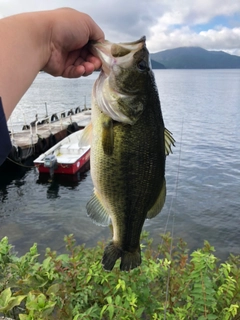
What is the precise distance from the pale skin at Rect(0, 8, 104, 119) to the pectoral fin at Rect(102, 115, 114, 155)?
543mm

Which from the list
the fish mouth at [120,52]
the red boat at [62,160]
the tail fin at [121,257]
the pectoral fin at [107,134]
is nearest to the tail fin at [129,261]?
the tail fin at [121,257]

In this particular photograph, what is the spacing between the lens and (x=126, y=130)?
2270 millimetres

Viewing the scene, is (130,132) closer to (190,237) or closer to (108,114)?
(108,114)

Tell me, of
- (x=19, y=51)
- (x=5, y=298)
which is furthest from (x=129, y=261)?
(x=19, y=51)

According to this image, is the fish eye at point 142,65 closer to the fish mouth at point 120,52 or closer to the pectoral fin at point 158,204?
the fish mouth at point 120,52

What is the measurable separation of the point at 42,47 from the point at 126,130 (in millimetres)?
847

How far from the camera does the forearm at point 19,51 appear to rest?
1.80 meters

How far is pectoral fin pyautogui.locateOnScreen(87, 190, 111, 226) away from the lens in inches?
101

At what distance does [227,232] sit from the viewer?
12.9 meters

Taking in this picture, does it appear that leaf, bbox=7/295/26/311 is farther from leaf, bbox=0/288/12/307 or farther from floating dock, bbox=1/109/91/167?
floating dock, bbox=1/109/91/167

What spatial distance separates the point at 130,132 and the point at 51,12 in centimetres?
102

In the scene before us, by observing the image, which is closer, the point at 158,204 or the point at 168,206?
the point at 158,204

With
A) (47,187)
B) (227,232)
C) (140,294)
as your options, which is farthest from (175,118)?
(140,294)

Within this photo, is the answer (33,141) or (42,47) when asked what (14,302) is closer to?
(42,47)
